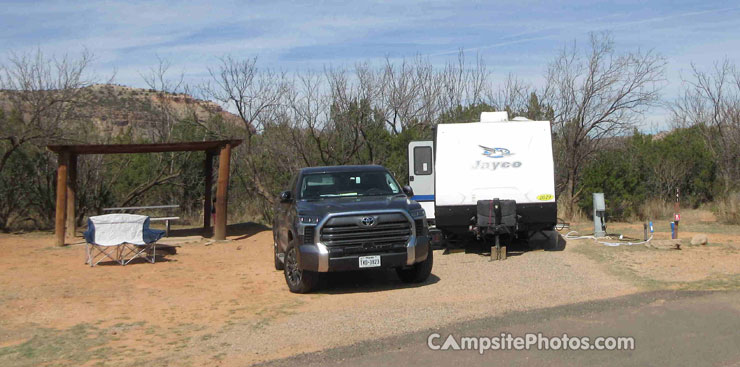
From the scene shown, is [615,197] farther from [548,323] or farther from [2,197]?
[2,197]

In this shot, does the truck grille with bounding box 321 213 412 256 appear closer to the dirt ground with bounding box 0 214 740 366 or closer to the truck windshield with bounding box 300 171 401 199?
the dirt ground with bounding box 0 214 740 366

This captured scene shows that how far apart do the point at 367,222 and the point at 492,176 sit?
4.49 meters

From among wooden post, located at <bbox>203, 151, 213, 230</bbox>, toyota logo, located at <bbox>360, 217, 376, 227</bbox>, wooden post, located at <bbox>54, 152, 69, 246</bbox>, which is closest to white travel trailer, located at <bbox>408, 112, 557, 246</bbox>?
toyota logo, located at <bbox>360, 217, 376, 227</bbox>

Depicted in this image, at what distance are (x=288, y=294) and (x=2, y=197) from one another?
1451 centimetres

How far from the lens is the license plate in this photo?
31.8ft

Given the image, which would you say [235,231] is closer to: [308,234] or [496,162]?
[496,162]

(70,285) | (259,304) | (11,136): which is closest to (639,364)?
(259,304)

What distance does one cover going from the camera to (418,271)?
10430mm

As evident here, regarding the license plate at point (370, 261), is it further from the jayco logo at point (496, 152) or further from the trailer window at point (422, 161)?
the trailer window at point (422, 161)

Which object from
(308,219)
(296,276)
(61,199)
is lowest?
(296,276)

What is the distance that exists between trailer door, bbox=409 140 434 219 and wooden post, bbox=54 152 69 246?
8.56 m

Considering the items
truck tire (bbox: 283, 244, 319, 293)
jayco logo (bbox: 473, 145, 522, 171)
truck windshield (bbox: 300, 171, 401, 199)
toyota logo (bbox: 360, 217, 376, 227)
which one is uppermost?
jayco logo (bbox: 473, 145, 522, 171)

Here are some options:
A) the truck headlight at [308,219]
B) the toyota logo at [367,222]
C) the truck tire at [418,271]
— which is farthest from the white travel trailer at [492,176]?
the truck headlight at [308,219]

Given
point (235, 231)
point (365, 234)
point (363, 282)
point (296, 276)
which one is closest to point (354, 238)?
point (365, 234)
